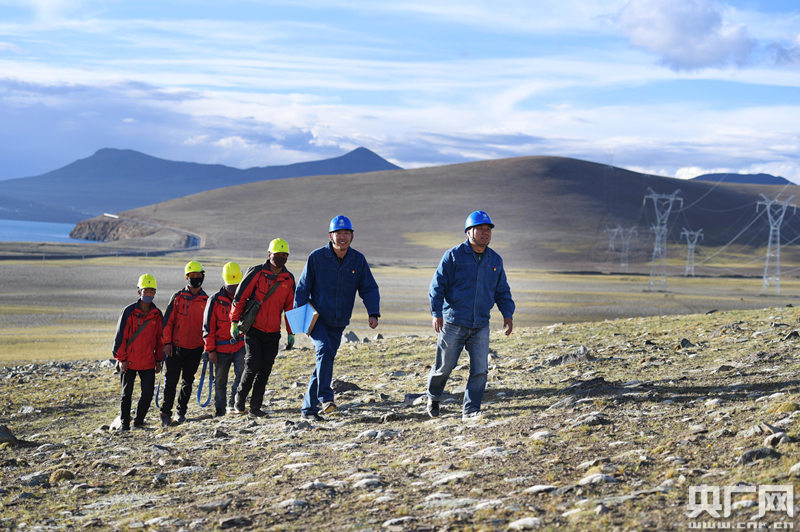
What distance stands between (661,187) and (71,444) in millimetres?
190513

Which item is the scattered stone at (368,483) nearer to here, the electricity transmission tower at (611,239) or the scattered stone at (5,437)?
the scattered stone at (5,437)

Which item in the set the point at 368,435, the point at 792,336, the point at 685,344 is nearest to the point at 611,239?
the point at 685,344

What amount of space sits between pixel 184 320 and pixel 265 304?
54.0 inches

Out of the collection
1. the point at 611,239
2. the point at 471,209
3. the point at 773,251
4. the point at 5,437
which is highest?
the point at 471,209

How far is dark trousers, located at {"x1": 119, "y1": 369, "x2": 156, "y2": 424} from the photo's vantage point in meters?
10.8

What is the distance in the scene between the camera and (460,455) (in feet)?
24.1

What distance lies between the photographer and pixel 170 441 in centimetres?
976

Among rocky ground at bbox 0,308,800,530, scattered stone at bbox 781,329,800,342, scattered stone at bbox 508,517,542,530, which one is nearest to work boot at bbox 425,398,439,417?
rocky ground at bbox 0,308,800,530

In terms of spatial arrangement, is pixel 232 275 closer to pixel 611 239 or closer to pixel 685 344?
pixel 685 344

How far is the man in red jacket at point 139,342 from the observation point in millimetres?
10586

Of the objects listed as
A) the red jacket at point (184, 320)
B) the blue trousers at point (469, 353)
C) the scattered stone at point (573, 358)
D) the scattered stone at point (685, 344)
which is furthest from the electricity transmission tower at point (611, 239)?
the blue trousers at point (469, 353)

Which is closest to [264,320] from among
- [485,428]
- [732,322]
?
[485,428]

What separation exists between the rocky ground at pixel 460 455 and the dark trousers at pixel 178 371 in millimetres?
421

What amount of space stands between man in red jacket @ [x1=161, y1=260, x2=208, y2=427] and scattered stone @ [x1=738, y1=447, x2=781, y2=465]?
7125 millimetres
